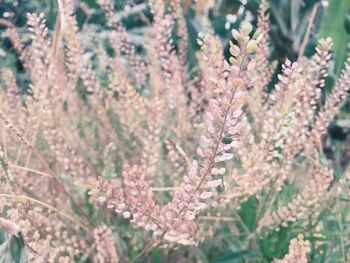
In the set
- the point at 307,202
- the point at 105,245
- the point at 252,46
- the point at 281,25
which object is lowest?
the point at 105,245

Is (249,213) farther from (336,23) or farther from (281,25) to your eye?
(281,25)

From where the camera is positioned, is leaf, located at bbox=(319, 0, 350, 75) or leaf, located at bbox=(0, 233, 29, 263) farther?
leaf, located at bbox=(319, 0, 350, 75)

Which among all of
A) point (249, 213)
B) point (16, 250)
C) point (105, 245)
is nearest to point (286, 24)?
point (249, 213)

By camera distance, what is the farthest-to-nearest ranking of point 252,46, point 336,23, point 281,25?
point 281,25 → point 336,23 → point 252,46

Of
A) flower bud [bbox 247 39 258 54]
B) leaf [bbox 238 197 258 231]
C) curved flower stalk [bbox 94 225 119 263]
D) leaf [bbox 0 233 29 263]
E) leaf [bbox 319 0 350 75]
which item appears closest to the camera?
flower bud [bbox 247 39 258 54]

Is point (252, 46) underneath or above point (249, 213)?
above

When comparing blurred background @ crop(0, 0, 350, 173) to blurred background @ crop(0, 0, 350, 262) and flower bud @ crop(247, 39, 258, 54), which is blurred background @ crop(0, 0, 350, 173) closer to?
blurred background @ crop(0, 0, 350, 262)

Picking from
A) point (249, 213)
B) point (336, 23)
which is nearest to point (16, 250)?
point (249, 213)

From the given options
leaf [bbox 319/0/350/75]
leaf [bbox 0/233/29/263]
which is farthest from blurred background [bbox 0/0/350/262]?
leaf [bbox 0/233/29/263]

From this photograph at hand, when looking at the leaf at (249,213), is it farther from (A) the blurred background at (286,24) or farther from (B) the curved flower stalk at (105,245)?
(A) the blurred background at (286,24)

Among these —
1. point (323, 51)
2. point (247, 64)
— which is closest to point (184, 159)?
point (323, 51)

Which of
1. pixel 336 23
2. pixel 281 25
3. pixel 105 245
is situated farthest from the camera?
pixel 281 25

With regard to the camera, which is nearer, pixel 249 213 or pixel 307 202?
pixel 307 202

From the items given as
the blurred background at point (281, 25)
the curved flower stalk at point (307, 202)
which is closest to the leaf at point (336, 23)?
the blurred background at point (281, 25)
